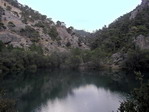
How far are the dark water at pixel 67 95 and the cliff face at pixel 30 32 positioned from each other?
51.7 m

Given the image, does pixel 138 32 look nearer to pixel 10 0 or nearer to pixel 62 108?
pixel 62 108

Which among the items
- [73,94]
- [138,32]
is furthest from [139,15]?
[73,94]

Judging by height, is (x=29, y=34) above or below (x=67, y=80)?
above

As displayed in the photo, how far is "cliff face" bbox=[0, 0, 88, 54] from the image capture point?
437ft

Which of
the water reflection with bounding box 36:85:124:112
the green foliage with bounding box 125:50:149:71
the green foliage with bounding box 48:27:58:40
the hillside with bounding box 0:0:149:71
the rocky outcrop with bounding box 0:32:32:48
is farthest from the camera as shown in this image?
the green foliage with bounding box 48:27:58:40

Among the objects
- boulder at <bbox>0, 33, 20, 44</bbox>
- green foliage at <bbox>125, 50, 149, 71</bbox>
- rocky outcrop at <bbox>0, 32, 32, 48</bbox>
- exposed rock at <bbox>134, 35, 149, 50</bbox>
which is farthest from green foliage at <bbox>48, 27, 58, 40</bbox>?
green foliage at <bbox>125, 50, 149, 71</bbox>

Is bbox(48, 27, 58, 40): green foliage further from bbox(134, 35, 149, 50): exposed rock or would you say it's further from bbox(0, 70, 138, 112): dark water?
bbox(0, 70, 138, 112): dark water

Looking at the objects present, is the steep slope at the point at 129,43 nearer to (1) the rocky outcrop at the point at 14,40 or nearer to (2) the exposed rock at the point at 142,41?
(2) the exposed rock at the point at 142,41

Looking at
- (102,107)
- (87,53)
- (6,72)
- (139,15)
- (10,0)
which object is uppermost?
(10,0)

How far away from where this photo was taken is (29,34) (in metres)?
144

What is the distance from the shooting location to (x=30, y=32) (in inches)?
5768

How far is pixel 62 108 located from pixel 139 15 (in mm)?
100747

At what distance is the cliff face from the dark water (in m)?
51.7

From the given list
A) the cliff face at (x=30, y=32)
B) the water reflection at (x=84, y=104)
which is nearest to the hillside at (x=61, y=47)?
the cliff face at (x=30, y=32)
